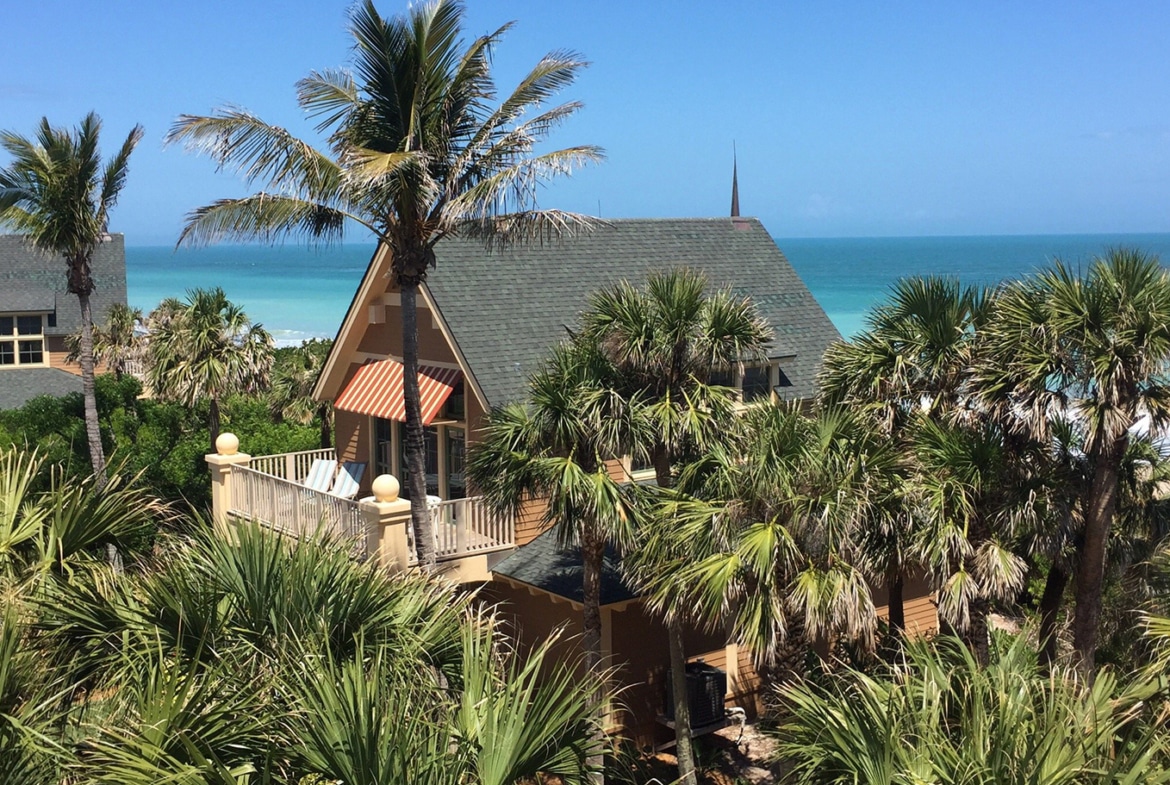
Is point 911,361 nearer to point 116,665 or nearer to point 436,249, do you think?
point 436,249

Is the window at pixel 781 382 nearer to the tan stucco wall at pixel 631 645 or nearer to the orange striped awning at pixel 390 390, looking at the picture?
the tan stucco wall at pixel 631 645

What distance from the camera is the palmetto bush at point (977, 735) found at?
8156mm

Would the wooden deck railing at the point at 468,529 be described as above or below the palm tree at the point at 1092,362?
below

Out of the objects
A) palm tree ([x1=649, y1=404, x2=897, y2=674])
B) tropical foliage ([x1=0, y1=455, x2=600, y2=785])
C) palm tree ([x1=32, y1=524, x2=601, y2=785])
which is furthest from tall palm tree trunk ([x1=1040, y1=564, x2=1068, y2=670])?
palm tree ([x1=32, y1=524, x2=601, y2=785])

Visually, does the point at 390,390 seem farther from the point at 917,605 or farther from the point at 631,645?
the point at 917,605

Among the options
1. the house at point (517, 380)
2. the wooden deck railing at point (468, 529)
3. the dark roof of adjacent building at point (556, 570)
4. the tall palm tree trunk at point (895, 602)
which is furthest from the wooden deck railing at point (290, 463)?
the tall palm tree trunk at point (895, 602)

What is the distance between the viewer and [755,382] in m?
20.5

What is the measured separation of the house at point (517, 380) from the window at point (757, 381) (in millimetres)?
39

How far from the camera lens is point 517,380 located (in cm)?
1819

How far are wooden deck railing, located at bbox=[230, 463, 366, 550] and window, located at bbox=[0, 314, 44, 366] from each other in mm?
22296

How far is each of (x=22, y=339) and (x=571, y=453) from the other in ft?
102

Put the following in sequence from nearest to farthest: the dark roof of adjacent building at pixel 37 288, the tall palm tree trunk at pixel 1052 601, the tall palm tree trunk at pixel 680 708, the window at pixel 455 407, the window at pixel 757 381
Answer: the tall palm tree trunk at pixel 680 708
the tall palm tree trunk at pixel 1052 601
the window at pixel 455 407
the window at pixel 757 381
the dark roof of adjacent building at pixel 37 288

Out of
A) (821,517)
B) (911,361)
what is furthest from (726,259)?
(821,517)

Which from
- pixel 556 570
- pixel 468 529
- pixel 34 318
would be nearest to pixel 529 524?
pixel 468 529
